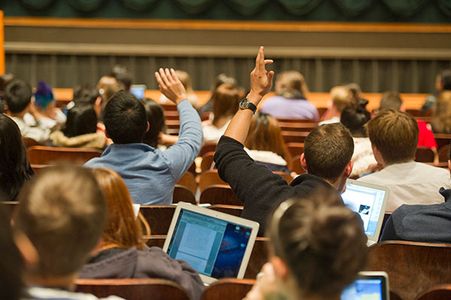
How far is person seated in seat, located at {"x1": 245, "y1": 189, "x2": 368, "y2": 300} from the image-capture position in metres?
2.01

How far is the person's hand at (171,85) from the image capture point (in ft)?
15.9

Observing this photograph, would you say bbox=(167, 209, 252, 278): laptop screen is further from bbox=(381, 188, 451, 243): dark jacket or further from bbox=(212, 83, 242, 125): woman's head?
bbox=(212, 83, 242, 125): woman's head

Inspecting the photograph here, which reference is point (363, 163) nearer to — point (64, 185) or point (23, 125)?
point (23, 125)

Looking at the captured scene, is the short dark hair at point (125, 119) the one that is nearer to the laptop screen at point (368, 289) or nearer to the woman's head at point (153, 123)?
the woman's head at point (153, 123)

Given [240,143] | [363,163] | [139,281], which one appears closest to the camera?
[139,281]

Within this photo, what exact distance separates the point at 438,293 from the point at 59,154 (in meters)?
3.59

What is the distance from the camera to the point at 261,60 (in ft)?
13.8

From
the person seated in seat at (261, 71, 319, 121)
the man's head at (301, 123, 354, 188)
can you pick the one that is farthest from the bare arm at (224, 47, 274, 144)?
the person seated in seat at (261, 71, 319, 121)

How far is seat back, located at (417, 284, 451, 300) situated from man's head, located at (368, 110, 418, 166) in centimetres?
196

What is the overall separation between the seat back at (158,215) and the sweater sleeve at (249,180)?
19.0 inches

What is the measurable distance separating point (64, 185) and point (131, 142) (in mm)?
2459

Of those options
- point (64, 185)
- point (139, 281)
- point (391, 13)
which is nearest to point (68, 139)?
point (139, 281)

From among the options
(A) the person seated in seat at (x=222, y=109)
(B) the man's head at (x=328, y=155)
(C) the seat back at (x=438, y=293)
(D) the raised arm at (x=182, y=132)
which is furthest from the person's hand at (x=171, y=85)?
(A) the person seated in seat at (x=222, y=109)

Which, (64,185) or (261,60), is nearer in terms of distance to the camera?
(64,185)
